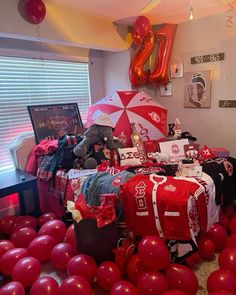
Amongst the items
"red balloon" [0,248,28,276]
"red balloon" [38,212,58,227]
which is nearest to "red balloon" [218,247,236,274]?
"red balloon" [0,248,28,276]

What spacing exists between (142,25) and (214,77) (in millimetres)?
976

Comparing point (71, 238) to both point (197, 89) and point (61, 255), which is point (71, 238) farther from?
point (197, 89)

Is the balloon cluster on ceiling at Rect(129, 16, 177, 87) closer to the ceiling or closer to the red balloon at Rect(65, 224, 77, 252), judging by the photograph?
the ceiling

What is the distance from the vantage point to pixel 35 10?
213cm

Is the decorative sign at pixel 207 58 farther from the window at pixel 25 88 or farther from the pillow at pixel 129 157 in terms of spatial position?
the window at pixel 25 88

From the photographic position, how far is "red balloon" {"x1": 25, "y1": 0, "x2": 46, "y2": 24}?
211 cm

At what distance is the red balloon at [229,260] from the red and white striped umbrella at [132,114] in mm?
1356

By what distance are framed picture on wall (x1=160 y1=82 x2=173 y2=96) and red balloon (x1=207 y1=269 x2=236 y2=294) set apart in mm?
2251

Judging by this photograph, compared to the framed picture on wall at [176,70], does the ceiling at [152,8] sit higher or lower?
higher

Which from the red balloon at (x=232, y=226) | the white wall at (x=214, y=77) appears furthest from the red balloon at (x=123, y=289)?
the white wall at (x=214, y=77)

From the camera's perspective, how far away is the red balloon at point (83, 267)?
1.50 metres

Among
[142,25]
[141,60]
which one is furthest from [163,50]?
[142,25]

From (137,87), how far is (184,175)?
5.45 ft

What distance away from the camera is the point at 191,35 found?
2871 mm
